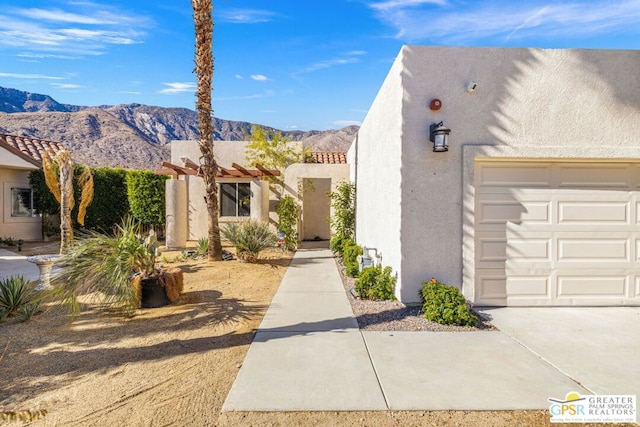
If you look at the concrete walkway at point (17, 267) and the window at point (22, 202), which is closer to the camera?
the concrete walkway at point (17, 267)

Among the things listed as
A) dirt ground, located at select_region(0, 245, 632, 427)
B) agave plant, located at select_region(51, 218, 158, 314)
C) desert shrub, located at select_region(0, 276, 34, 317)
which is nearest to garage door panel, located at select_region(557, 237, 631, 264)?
dirt ground, located at select_region(0, 245, 632, 427)

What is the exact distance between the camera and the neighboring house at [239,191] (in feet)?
41.8

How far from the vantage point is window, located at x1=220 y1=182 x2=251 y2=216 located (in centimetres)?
1473

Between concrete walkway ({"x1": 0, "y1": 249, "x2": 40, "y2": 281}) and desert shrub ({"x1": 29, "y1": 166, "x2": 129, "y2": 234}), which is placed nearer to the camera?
concrete walkway ({"x1": 0, "y1": 249, "x2": 40, "y2": 281})

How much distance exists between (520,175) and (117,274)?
A: 7.19 m

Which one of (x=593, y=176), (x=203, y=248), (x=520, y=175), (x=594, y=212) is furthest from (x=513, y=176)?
(x=203, y=248)

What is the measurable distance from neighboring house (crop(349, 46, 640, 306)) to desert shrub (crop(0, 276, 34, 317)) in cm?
666

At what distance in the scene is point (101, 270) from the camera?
520 centimetres

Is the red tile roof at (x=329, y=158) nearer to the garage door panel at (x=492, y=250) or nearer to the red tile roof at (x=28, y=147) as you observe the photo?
the garage door panel at (x=492, y=250)

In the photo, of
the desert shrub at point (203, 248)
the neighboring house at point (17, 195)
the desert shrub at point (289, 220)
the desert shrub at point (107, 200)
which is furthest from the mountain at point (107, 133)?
the desert shrub at point (203, 248)

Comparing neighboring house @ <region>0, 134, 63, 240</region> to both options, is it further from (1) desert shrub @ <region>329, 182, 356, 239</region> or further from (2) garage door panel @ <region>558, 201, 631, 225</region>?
(2) garage door panel @ <region>558, 201, 631, 225</region>

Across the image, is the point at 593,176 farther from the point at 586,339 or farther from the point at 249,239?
the point at 249,239

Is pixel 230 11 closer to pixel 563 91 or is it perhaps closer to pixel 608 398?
pixel 563 91

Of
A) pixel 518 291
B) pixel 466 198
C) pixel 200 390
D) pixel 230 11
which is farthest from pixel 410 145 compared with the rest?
pixel 230 11
